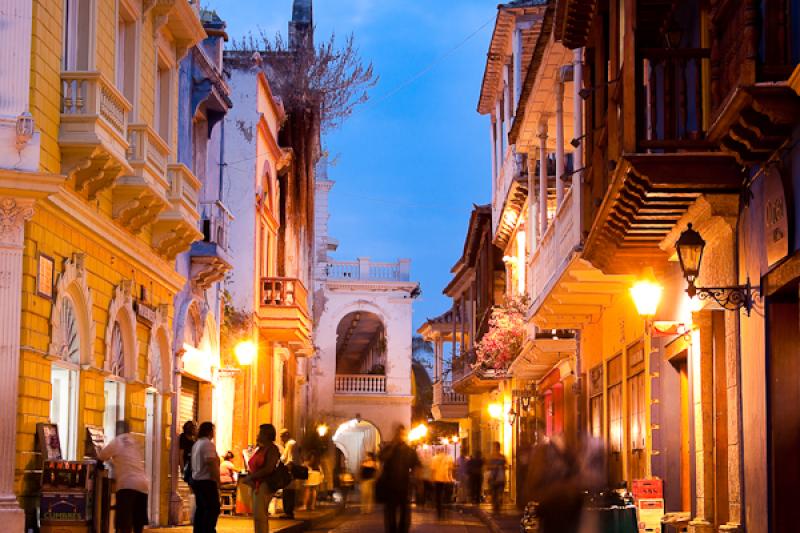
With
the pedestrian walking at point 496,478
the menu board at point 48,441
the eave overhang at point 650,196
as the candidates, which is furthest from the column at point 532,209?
the menu board at point 48,441

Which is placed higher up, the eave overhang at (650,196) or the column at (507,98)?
the column at (507,98)

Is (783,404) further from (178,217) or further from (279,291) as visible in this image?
(279,291)

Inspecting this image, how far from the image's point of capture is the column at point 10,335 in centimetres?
1395

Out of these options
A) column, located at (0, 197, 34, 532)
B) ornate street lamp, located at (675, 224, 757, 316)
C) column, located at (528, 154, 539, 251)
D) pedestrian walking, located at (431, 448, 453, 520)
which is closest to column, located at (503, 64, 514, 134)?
column, located at (528, 154, 539, 251)

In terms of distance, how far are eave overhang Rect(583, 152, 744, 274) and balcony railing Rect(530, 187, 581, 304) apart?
1.74 m

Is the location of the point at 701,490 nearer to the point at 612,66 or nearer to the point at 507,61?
the point at 612,66

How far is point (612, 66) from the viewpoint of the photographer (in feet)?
49.9

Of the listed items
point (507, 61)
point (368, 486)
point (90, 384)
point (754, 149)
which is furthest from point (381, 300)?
point (754, 149)

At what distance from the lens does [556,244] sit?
20.6 meters

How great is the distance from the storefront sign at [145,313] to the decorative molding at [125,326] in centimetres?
28

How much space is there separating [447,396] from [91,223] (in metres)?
41.8

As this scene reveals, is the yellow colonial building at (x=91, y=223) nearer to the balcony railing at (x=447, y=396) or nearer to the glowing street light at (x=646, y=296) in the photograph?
the glowing street light at (x=646, y=296)

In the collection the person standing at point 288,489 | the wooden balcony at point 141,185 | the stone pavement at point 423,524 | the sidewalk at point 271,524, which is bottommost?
the stone pavement at point 423,524

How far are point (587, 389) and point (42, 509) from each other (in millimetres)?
12416
